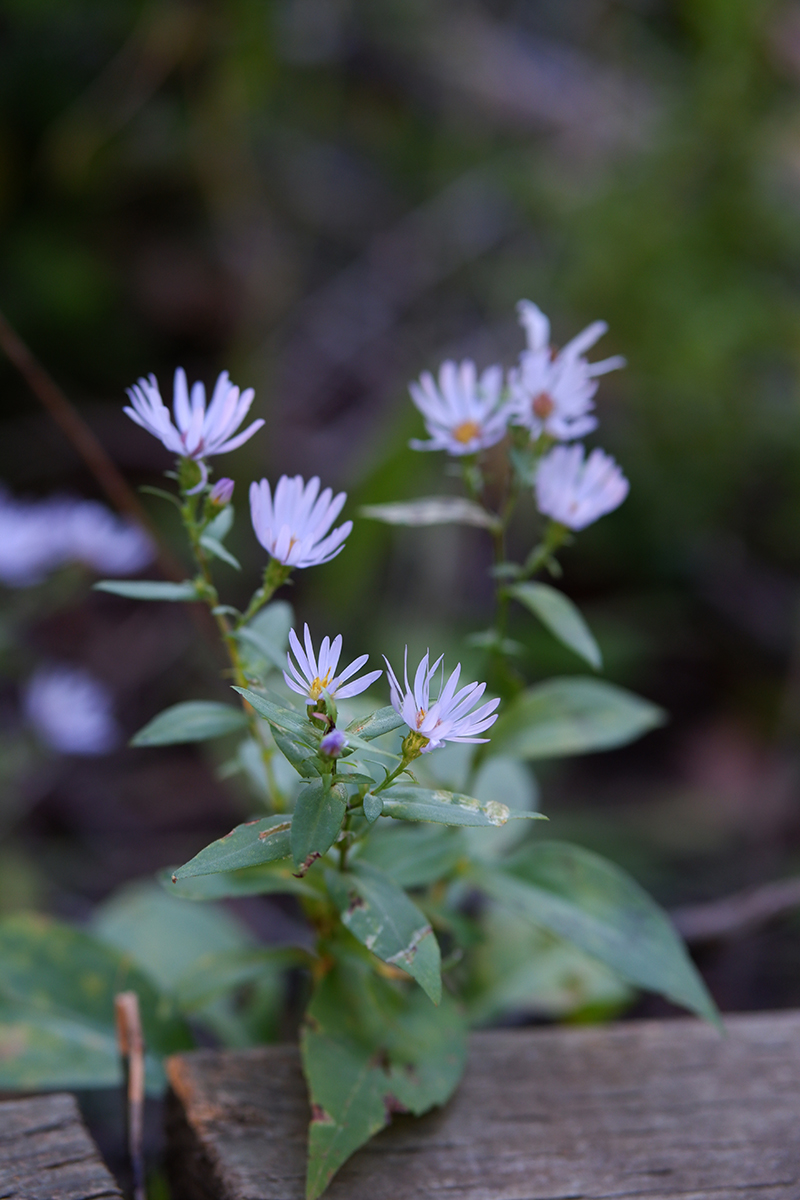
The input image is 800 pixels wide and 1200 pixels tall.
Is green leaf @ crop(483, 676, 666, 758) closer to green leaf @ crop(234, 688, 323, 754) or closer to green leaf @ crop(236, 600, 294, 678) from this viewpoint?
green leaf @ crop(236, 600, 294, 678)

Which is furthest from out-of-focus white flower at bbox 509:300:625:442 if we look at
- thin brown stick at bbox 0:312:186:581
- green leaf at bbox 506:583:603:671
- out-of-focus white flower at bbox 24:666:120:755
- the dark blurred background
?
the dark blurred background

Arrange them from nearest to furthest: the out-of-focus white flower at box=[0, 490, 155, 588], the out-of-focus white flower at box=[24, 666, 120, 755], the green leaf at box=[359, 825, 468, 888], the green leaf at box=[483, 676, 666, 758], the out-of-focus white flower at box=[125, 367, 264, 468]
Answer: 1. the out-of-focus white flower at box=[125, 367, 264, 468]
2. the green leaf at box=[359, 825, 468, 888]
3. the green leaf at box=[483, 676, 666, 758]
4. the out-of-focus white flower at box=[0, 490, 155, 588]
5. the out-of-focus white flower at box=[24, 666, 120, 755]

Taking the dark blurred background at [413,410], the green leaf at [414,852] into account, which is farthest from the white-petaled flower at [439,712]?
the dark blurred background at [413,410]

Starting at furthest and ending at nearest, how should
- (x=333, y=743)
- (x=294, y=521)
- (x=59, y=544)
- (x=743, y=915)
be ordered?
(x=59, y=544), (x=743, y=915), (x=294, y=521), (x=333, y=743)

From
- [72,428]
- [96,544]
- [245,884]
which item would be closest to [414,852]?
[245,884]

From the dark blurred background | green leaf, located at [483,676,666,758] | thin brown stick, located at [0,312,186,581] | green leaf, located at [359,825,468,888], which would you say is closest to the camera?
green leaf, located at [359,825,468,888]

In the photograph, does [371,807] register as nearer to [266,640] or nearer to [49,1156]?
[266,640]
